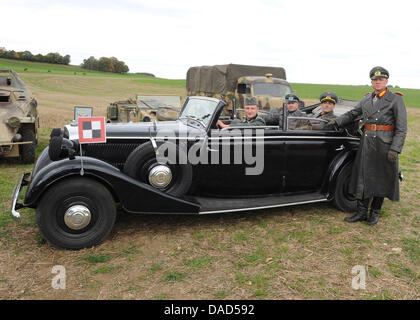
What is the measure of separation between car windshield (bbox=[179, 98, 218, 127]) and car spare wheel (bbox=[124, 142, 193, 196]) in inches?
24.6

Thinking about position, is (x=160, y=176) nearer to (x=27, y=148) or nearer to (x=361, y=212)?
(x=361, y=212)

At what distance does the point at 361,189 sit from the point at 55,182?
3.82 metres

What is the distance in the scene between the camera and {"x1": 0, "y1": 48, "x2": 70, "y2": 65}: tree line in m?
60.5

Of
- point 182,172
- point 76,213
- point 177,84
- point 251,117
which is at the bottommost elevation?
point 76,213

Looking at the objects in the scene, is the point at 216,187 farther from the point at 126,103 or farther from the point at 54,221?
the point at 126,103

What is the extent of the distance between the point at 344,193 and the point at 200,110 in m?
2.46

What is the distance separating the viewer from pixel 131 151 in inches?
171

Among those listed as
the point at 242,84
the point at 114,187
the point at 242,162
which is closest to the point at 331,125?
the point at 242,162

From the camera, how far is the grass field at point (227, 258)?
3160 mm

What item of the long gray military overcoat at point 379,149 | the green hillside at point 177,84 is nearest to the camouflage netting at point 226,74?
the long gray military overcoat at point 379,149

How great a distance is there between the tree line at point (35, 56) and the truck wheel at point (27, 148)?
59918 millimetres

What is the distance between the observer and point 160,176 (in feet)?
13.5

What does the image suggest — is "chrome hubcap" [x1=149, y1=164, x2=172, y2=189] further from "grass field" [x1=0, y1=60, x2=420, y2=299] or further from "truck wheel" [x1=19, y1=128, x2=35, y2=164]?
"truck wheel" [x1=19, y1=128, x2=35, y2=164]
